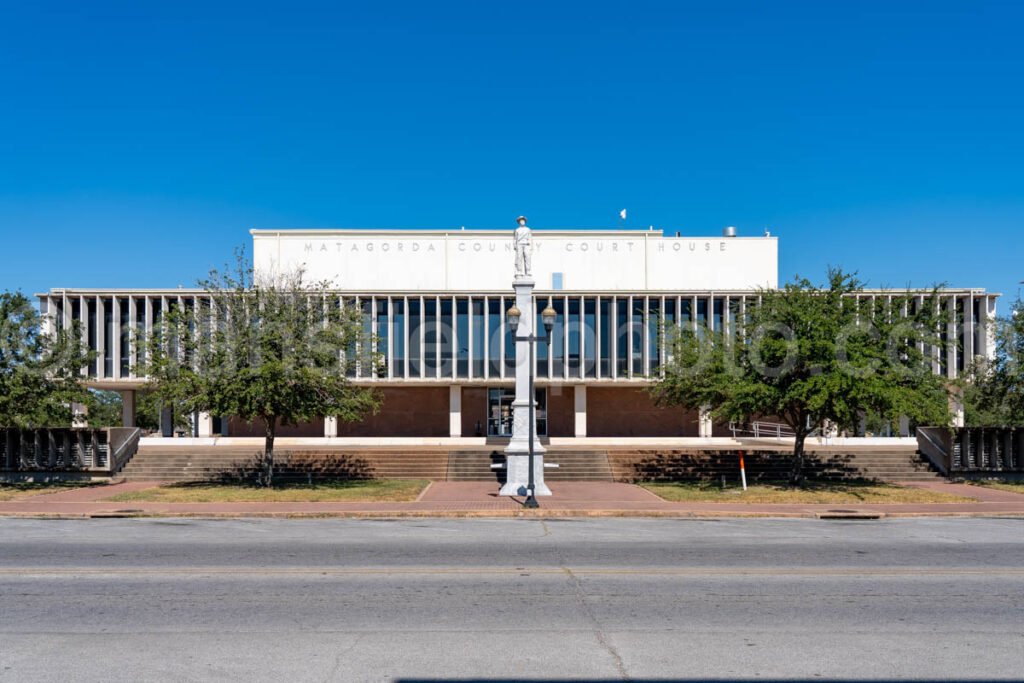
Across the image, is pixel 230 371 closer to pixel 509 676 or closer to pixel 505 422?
pixel 509 676

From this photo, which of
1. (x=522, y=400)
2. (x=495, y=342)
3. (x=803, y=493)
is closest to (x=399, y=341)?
(x=495, y=342)

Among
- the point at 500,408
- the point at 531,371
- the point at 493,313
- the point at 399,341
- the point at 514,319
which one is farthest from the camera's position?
the point at 500,408

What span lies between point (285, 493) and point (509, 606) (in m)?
16.6

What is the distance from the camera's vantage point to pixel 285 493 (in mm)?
24797

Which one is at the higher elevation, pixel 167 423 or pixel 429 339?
pixel 429 339

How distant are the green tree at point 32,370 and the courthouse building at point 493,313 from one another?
50.7 ft

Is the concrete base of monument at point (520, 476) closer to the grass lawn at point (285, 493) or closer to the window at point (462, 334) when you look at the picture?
the grass lawn at point (285, 493)

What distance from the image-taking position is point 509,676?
707 centimetres

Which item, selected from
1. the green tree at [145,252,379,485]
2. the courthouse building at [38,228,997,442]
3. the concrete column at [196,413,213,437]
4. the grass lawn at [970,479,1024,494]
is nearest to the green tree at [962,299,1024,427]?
the grass lawn at [970,479,1024,494]

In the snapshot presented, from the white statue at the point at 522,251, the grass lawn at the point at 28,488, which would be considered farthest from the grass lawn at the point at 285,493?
the white statue at the point at 522,251

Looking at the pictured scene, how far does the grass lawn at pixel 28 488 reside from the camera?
24953 millimetres

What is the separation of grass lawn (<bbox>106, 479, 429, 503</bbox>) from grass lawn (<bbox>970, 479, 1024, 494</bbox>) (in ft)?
63.5

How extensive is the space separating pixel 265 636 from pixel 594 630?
345cm

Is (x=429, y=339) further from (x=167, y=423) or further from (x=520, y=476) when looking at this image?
(x=520, y=476)
